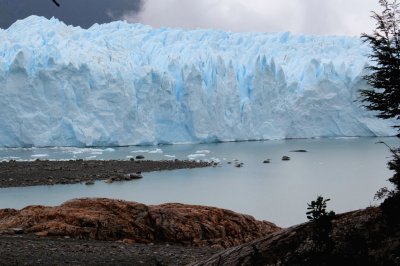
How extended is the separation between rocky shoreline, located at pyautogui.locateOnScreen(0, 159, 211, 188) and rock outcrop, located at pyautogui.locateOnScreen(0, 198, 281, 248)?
1734cm

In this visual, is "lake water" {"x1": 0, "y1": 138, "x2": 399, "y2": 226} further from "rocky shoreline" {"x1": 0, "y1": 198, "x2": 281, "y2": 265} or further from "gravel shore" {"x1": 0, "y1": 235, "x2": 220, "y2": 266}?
"gravel shore" {"x1": 0, "y1": 235, "x2": 220, "y2": 266}

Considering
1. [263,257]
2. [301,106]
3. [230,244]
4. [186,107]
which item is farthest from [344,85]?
[263,257]

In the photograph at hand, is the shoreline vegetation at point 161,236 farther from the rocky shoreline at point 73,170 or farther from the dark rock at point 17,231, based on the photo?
the rocky shoreline at point 73,170

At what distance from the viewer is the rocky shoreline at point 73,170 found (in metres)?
27.8

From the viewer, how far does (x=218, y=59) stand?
55062 mm

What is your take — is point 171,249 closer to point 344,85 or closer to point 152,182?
point 152,182

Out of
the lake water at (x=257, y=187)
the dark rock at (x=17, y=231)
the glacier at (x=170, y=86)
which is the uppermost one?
the glacier at (x=170, y=86)

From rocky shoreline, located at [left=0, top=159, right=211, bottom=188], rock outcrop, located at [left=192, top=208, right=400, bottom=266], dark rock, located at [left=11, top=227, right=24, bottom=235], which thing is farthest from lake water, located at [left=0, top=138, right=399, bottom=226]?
rock outcrop, located at [left=192, top=208, right=400, bottom=266]

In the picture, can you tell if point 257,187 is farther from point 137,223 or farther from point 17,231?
point 17,231

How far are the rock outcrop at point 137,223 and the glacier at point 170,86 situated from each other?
39.2m

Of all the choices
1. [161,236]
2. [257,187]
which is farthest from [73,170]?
[161,236]

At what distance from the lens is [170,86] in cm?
5228

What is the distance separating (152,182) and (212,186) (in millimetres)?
3618

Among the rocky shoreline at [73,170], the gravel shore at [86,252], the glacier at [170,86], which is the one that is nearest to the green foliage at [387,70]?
the gravel shore at [86,252]
